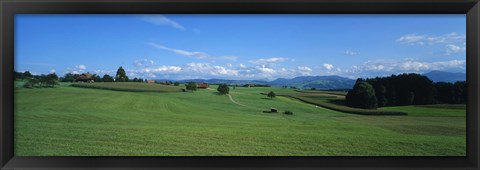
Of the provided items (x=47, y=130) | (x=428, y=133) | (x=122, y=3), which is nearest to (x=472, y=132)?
(x=428, y=133)

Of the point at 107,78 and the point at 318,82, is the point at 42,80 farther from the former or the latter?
the point at 318,82

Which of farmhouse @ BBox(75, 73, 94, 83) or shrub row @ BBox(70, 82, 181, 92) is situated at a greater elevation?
farmhouse @ BBox(75, 73, 94, 83)

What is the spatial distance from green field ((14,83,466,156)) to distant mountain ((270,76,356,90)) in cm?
7

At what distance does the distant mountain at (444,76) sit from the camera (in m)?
2.27

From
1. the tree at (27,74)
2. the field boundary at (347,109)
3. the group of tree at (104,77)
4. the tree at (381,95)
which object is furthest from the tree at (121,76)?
the tree at (381,95)

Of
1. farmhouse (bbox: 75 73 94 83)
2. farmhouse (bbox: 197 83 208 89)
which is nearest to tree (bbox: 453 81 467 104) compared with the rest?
farmhouse (bbox: 197 83 208 89)

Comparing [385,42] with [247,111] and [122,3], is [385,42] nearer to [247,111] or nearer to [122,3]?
[247,111]

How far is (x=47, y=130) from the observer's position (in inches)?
93.2

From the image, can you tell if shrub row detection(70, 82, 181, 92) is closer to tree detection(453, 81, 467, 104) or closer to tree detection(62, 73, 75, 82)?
tree detection(62, 73, 75, 82)

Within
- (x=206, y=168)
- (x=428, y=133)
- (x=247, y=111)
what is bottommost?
(x=206, y=168)

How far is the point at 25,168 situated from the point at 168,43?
124 centimetres

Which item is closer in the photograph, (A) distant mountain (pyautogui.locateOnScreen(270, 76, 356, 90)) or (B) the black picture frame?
(B) the black picture frame

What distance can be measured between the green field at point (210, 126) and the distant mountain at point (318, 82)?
2.9 inches

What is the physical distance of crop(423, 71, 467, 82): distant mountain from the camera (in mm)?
2270
